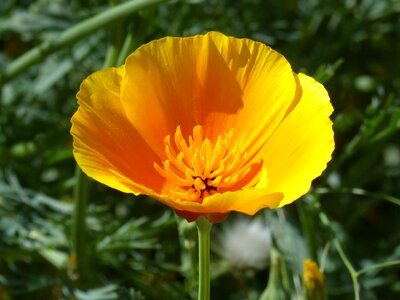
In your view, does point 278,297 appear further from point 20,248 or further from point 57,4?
point 57,4

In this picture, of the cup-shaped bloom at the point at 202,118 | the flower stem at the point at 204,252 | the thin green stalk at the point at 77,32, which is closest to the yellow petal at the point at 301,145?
the cup-shaped bloom at the point at 202,118

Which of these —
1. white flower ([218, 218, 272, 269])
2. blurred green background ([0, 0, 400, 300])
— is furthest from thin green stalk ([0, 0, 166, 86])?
white flower ([218, 218, 272, 269])

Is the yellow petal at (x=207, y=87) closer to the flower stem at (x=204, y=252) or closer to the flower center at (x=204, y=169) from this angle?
the flower center at (x=204, y=169)

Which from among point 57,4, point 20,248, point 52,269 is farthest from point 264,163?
point 57,4

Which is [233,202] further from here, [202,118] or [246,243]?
[246,243]

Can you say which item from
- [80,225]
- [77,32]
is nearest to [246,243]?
[80,225]

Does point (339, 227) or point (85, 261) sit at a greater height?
point (85, 261)
